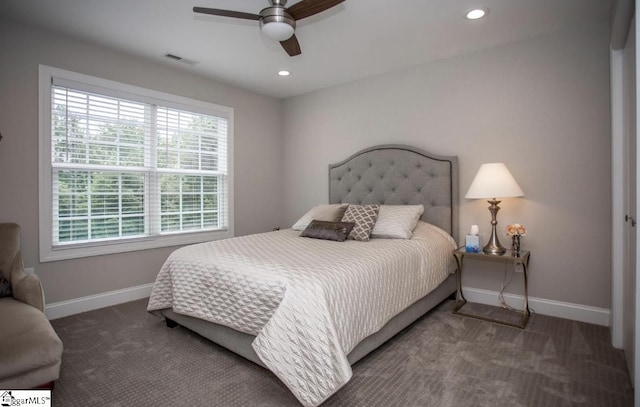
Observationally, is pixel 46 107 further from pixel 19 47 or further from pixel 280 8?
pixel 280 8

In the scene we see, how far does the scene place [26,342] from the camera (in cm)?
164

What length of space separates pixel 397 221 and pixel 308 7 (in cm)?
198

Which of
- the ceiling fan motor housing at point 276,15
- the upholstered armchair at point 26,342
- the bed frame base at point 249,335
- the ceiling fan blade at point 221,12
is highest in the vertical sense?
the ceiling fan blade at point 221,12

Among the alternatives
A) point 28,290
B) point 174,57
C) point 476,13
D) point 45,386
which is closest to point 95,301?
point 28,290

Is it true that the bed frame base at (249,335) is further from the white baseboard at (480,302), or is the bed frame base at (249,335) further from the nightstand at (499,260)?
the white baseboard at (480,302)

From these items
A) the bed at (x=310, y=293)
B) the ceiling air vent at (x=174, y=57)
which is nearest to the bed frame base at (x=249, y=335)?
the bed at (x=310, y=293)

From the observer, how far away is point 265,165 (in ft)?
15.9

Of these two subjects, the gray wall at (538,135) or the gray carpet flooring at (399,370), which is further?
the gray wall at (538,135)

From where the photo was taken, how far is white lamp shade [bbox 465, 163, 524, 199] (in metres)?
2.82

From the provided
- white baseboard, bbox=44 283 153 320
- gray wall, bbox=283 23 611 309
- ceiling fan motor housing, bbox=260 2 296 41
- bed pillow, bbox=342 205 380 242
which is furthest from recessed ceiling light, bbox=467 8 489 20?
white baseboard, bbox=44 283 153 320

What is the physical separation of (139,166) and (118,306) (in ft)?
4.64

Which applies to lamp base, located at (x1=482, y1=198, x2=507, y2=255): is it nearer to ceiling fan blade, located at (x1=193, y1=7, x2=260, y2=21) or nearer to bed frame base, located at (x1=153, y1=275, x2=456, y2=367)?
bed frame base, located at (x1=153, y1=275, x2=456, y2=367)

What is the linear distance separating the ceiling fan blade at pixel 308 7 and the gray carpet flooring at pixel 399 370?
2198mm

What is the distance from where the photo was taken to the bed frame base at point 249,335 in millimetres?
2099
